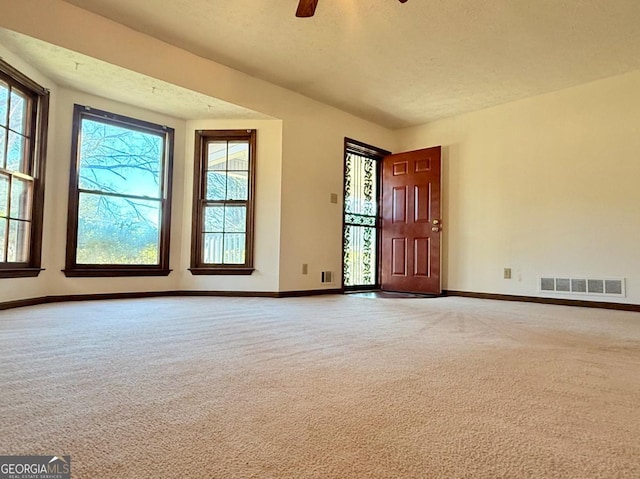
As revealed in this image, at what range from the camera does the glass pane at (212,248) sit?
4.71 meters

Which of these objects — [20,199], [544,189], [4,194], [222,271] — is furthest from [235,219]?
[544,189]

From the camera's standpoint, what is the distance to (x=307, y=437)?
40.9 inches

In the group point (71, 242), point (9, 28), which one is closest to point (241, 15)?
point (9, 28)

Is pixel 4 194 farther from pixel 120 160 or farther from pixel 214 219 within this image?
pixel 214 219

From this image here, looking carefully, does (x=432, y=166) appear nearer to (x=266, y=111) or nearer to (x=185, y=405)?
(x=266, y=111)

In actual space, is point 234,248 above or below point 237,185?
below

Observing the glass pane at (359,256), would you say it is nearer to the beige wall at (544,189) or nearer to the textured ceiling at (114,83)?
the beige wall at (544,189)

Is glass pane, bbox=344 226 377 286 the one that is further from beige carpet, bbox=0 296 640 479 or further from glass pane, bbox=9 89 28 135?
glass pane, bbox=9 89 28 135

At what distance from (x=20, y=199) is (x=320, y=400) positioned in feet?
11.8

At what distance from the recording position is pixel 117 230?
429 cm

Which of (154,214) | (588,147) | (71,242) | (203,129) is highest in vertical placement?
(203,129)

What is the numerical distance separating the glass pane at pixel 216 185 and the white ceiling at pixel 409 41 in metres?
1.28

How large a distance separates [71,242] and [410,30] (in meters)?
3.80

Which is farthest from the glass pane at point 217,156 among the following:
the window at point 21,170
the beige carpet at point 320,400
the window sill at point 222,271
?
the beige carpet at point 320,400
